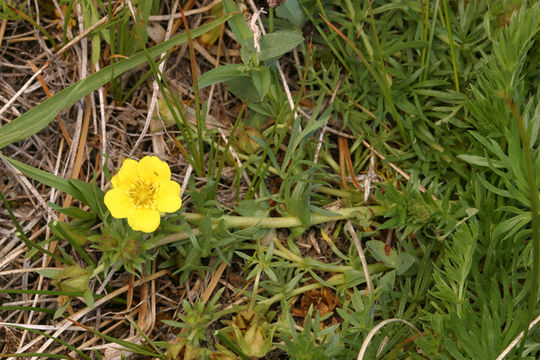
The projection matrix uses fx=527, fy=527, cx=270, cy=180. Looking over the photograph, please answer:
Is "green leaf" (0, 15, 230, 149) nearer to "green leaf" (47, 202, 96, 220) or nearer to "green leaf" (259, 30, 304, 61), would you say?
"green leaf" (259, 30, 304, 61)

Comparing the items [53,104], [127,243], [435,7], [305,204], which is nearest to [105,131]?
[53,104]

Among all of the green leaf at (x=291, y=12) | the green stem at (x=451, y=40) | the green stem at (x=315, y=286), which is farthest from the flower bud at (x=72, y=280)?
the green stem at (x=451, y=40)

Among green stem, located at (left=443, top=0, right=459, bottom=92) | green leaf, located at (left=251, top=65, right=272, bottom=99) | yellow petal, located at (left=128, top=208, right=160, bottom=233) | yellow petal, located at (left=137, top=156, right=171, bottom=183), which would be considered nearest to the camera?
yellow petal, located at (left=128, top=208, right=160, bottom=233)

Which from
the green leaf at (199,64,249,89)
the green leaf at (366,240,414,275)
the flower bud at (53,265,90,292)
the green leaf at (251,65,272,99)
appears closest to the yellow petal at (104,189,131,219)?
the flower bud at (53,265,90,292)

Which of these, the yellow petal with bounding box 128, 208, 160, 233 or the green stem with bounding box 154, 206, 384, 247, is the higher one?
the yellow petal with bounding box 128, 208, 160, 233

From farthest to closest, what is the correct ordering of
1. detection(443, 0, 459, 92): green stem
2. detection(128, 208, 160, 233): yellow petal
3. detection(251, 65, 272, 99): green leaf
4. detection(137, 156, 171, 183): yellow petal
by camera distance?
detection(251, 65, 272, 99): green leaf
detection(443, 0, 459, 92): green stem
detection(137, 156, 171, 183): yellow petal
detection(128, 208, 160, 233): yellow petal

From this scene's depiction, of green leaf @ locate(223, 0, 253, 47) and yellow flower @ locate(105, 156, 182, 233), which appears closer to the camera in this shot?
yellow flower @ locate(105, 156, 182, 233)

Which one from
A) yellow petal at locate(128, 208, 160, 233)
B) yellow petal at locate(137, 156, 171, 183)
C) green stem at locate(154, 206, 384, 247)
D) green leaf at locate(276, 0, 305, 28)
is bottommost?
green stem at locate(154, 206, 384, 247)
